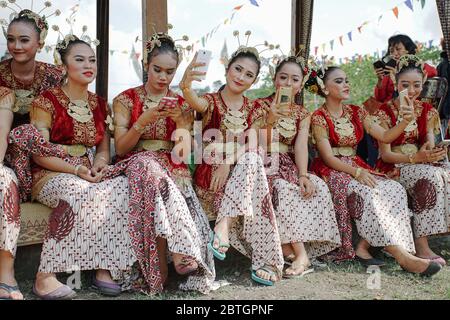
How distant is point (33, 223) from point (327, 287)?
1.88 meters

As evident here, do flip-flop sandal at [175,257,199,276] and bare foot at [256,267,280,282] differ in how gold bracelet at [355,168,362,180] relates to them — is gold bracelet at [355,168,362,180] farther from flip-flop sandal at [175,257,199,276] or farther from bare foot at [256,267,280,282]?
flip-flop sandal at [175,257,199,276]

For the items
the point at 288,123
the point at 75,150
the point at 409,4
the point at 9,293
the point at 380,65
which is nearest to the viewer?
the point at 9,293

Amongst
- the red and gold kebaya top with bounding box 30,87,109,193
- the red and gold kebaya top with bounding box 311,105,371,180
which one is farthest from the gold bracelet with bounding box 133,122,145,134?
the red and gold kebaya top with bounding box 311,105,371,180

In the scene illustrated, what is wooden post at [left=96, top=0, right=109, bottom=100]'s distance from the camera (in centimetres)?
483

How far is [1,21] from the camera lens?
3.54 metres

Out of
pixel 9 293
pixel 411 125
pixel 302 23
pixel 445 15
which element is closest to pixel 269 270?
pixel 9 293

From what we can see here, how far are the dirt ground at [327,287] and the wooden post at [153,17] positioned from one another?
182 centimetres

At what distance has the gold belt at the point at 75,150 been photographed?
10.9 ft

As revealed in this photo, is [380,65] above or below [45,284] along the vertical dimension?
above

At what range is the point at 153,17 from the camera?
420cm

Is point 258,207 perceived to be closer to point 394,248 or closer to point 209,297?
point 209,297

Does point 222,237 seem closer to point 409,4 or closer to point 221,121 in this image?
point 221,121

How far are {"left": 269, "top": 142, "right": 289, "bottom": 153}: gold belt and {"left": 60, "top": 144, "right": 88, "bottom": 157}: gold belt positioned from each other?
1.36m

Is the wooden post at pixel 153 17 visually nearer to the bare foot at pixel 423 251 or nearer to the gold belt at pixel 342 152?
the gold belt at pixel 342 152
